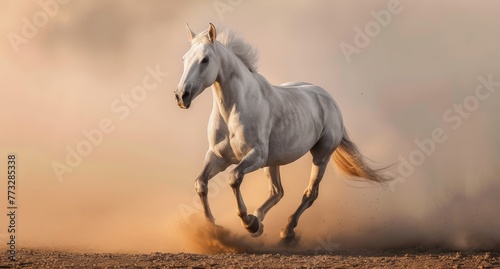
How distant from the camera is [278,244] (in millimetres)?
11031

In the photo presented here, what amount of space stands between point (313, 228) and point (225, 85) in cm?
310

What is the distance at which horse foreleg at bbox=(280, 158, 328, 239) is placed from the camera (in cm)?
1108

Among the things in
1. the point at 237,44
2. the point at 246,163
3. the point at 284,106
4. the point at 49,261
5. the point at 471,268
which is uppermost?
the point at 237,44

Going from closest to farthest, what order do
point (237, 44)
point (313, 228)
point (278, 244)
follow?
point (237, 44), point (278, 244), point (313, 228)

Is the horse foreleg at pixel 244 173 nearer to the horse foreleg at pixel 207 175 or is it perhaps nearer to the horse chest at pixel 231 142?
the horse chest at pixel 231 142

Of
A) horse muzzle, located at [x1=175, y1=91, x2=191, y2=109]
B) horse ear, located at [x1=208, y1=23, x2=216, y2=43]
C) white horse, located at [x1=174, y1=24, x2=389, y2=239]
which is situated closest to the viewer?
horse muzzle, located at [x1=175, y1=91, x2=191, y2=109]

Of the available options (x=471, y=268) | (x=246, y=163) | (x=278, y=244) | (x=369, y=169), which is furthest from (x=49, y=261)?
(x=369, y=169)

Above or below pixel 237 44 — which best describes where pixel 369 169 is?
below

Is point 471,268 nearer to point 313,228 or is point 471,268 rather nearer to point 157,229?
point 313,228

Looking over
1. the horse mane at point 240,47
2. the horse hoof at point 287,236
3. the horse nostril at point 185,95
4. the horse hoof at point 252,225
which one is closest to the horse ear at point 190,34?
the horse mane at point 240,47

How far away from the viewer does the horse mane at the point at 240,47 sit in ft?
33.7

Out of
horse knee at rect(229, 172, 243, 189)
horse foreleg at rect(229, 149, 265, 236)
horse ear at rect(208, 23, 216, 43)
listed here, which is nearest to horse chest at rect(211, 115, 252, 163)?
horse foreleg at rect(229, 149, 265, 236)

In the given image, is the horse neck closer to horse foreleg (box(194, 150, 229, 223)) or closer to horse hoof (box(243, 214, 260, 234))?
horse foreleg (box(194, 150, 229, 223))

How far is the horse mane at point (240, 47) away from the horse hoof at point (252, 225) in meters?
1.82
